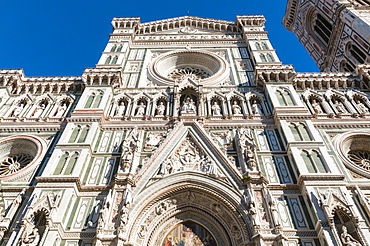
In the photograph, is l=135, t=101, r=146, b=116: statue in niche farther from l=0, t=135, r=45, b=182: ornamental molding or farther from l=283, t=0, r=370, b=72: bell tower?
l=283, t=0, r=370, b=72: bell tower

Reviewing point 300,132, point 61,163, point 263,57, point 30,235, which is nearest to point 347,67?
point 263,57

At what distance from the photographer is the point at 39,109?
13742 millimetres

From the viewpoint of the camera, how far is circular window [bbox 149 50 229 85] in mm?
16703

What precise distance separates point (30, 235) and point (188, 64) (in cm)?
1172

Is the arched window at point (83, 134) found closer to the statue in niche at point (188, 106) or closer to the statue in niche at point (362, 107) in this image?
the statue in niche at point (188, 106)

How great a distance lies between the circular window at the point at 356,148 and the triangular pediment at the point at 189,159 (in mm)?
4127

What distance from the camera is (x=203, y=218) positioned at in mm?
9609

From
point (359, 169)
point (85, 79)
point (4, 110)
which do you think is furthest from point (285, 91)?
point (4, 110)

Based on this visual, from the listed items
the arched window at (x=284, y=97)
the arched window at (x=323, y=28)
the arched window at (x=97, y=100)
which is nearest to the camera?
the arched window at (x=284, y=97)

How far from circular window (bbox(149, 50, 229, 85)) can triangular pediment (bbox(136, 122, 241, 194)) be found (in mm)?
5441

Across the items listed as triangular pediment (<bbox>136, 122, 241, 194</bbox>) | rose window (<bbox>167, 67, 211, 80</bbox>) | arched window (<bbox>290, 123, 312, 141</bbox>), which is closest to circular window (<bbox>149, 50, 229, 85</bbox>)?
rose window (<bbox>167, 67, 211, 80</bbox>)

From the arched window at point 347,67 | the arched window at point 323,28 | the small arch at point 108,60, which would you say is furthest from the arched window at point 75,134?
the arched window at point 323,28

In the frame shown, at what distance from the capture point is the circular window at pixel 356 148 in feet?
37.4

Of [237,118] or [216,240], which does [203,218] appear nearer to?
[216,240]
